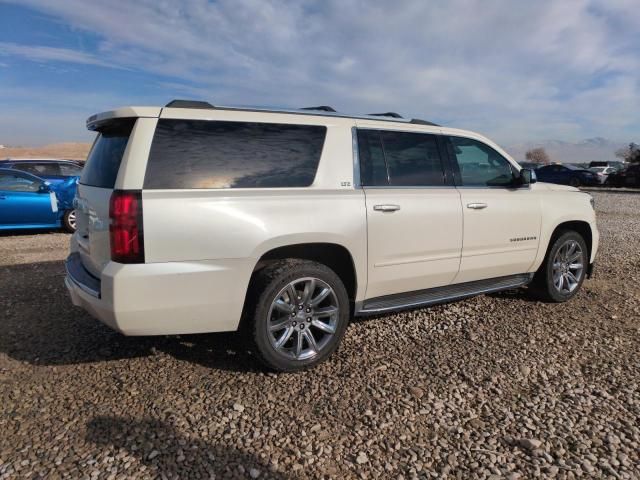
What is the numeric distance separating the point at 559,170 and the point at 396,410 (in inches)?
1096

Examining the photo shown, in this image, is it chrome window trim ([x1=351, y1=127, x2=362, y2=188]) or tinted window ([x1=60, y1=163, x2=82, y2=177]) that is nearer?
chrome window trim ([x1=351, y1=127, x2=362, y2=188])

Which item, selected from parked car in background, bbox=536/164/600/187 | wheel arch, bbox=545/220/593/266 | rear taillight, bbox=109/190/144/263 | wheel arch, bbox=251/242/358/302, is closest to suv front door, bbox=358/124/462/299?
wheel arch, bbox=251/242/358/302

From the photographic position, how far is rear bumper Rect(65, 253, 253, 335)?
114 inches

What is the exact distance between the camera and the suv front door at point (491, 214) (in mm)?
4297

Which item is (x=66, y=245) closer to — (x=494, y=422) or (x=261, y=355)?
(x=261, y=355)

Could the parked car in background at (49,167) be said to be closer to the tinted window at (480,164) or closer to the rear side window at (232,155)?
the rear side window at (232,155)

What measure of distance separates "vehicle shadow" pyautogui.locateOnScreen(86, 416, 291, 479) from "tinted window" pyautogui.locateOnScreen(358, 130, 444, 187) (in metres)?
2.15

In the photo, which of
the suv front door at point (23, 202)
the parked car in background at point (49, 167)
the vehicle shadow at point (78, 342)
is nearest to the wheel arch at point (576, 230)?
the vehicle shadow at point (78, 342)

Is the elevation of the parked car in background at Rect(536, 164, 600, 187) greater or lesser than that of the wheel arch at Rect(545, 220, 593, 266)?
greater

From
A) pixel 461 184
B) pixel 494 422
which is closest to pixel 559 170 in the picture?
pixel 461 184

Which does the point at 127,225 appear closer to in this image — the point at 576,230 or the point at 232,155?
the point at 232,155

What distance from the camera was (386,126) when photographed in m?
3.97

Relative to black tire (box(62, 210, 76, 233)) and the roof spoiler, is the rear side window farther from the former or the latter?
black tire (box(62, 210, 76, 233))

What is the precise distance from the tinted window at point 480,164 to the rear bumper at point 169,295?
2.35 metres
